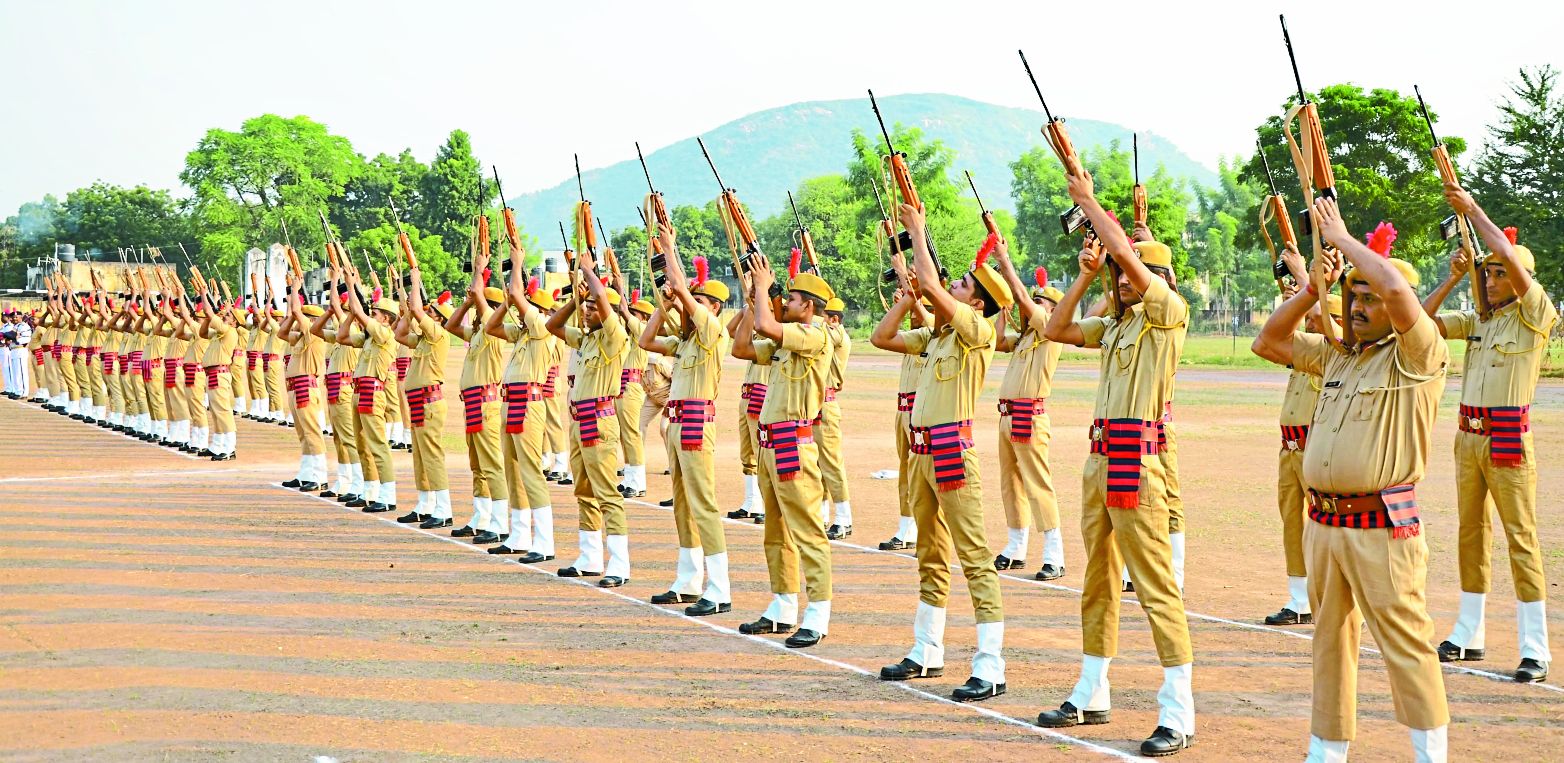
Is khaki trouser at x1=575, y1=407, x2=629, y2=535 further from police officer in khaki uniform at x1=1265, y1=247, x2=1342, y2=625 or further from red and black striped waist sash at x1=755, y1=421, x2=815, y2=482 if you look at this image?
police officer in khaki uniform at x1=1265, y1=247, x2=1342, y2=625

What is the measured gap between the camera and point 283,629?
32.9 feet

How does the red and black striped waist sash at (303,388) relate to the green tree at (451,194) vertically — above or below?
below

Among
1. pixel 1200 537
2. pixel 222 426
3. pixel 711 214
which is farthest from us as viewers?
pixel 711 214

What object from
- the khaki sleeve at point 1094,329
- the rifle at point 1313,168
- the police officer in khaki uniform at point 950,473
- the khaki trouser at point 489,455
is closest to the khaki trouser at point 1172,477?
the khaki sleeve at point 1094,329

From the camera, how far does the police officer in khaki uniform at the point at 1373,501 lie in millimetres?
5867

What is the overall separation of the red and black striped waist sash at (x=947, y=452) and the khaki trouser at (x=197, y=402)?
19.1 m

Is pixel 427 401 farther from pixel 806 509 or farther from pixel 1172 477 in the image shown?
pixel 1172 477

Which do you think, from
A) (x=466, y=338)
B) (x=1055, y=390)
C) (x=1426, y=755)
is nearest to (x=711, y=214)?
(x=1055, y=390)

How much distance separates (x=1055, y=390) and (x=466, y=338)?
2626 centimetres

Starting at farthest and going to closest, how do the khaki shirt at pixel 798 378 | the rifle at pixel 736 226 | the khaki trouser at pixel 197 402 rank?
the khaki trouser at pixel 197 402 → the rifle at pixel 736 226 → the khaki shirt at pixel 798 378

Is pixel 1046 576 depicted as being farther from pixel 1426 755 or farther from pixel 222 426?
pixel 222 426

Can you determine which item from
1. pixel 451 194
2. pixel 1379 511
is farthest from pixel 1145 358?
pixel 451 194

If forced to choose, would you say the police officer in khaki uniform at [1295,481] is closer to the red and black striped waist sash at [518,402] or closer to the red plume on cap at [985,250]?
the red plume on cap at [985,250]

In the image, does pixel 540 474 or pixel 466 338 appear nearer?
pixel 540 474
